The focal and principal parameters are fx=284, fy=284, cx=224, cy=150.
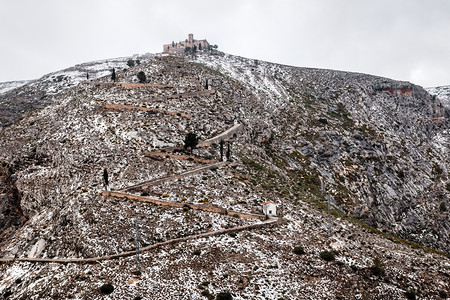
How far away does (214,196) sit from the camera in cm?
4462

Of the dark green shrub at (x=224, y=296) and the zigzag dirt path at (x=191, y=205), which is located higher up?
the zigzag dirt path at (x=191, y=205)

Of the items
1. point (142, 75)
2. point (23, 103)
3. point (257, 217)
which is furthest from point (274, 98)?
point (23, 103)

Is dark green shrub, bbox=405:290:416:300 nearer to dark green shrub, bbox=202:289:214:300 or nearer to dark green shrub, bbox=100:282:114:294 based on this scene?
dark green shrub, bbox=202:289:214:300

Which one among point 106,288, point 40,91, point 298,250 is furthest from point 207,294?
point 40,91

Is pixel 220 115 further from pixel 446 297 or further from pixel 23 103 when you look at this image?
pixel 23 103

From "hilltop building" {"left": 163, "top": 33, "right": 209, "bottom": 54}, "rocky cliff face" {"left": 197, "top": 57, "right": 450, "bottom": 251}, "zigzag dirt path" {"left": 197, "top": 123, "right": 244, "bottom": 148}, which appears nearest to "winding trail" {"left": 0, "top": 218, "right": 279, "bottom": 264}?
"rocky cliff face" {"left": 197, "top": 57, "right": 450, "bottom": 251}

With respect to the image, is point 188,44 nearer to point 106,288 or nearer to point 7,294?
point 7,294

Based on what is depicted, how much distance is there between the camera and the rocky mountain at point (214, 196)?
29.8 m

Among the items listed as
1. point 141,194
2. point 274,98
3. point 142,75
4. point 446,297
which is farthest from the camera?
point 274,98

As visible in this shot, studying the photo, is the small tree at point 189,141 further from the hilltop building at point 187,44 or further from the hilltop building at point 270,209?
the hilltop building at point 187,44

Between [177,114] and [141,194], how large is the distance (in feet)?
102

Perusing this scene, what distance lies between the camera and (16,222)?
49.8 m

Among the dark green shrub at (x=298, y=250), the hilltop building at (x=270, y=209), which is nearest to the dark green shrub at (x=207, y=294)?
the dark green shrub at (x=298, y=250)

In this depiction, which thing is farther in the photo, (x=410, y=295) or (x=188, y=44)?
(x=188, y=44)
